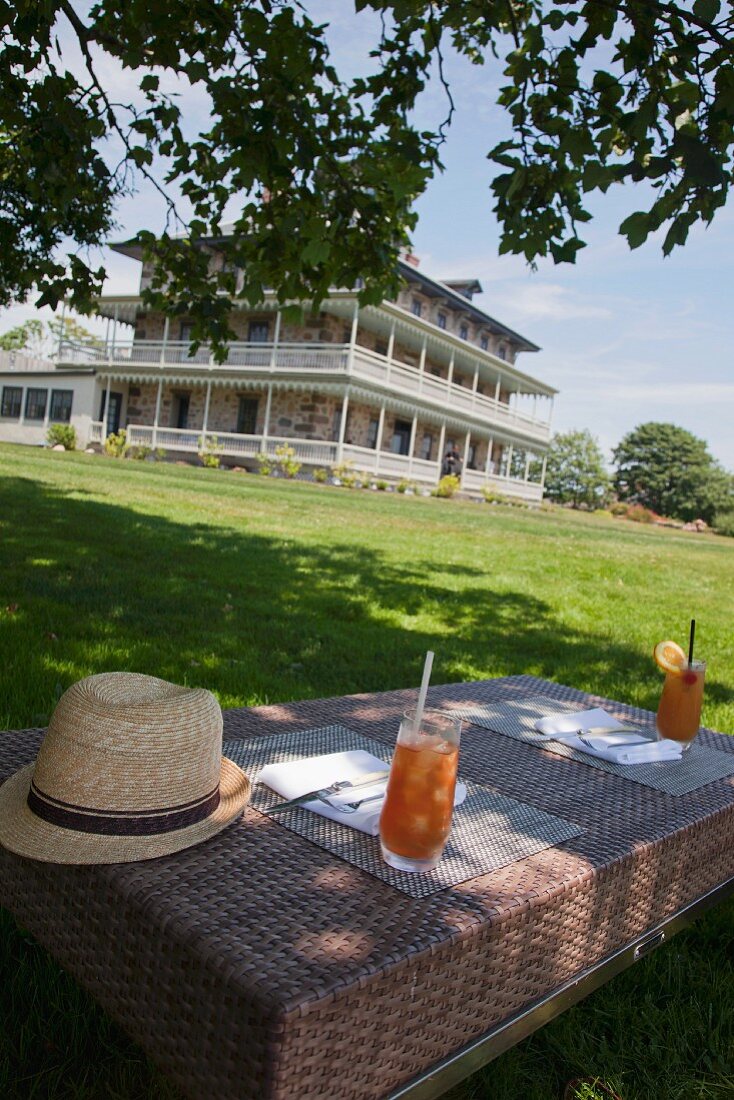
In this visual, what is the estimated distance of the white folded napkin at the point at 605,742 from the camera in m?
1.87

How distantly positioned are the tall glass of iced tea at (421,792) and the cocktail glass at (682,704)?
2.93 feet

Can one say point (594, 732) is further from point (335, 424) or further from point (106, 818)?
point (335, 424)

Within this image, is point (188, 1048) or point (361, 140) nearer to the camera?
point (188, 1048)

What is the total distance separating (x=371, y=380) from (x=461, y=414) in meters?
5.59

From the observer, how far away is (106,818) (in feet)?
3.85

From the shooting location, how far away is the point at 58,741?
118 cm

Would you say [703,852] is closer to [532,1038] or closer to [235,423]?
[532,1038]

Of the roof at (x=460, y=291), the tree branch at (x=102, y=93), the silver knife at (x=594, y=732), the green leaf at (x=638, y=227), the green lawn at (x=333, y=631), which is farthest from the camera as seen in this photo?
the roof at (x=460, y=291)

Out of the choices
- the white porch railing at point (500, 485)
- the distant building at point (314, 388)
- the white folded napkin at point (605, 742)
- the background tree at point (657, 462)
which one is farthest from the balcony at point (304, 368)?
the background tree at point (657, 462)

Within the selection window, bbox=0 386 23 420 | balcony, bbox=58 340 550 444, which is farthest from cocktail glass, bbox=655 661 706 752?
window, bbox=0 386 23 420

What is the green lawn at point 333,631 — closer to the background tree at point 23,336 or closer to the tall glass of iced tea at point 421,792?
the tall glass of iced tea at point 421,792

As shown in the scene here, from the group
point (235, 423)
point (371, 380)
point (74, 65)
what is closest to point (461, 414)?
point (371, 380)

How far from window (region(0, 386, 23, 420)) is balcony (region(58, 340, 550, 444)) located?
2.41 meters

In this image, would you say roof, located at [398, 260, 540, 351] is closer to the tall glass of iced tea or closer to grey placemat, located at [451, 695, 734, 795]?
grey placemat, located at [451, 695, 734, 795]
